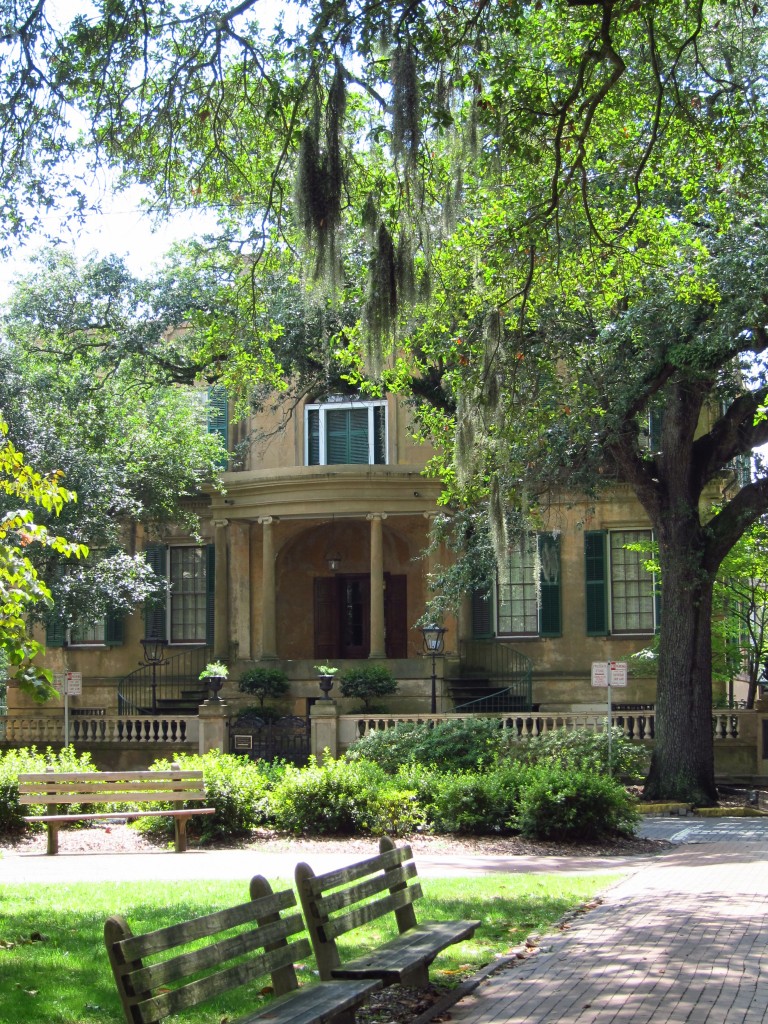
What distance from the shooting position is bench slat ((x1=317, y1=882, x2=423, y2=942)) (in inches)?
253

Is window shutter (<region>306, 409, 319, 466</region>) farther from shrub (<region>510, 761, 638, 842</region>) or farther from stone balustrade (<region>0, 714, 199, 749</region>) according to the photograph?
shrub (<region>510, 761, 638, 842</region>)

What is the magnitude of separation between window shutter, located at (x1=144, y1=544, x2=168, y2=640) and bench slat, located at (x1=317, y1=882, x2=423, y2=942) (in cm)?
2226

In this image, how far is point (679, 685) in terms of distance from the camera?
1961 cm

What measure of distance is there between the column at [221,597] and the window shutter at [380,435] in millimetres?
3781

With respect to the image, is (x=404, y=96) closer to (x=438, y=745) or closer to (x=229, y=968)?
(x=229, y=968)

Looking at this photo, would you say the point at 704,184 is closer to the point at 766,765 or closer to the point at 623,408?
the point at 623,408

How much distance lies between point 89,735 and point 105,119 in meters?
15.0

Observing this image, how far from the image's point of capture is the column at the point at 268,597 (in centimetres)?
2700

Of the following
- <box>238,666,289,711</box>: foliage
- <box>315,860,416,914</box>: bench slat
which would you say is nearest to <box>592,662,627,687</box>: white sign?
<box>238,666,289,711</box>: foliage

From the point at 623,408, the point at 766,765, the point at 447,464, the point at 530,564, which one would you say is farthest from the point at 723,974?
the point at 530,564

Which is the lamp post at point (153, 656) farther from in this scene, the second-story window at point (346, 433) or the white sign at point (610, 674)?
the white sign at point (610, 674)

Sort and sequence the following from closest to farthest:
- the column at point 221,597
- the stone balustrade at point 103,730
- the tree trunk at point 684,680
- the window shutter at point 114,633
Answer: the tree trunk at point 684,680
the stone balustrade at point 103,730
the column at point 221,597
the window shutter at point 114,633

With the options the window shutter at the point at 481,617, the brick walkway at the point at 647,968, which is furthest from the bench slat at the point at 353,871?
the window shutter at the point at 481,617

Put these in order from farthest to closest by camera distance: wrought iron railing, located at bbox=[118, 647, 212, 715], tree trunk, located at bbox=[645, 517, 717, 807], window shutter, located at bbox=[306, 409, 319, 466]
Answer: window shutter, located at bbox=[306, 409, 319, 466], wrought iron railing, located at bbox=[118, 647, 212, 715], tree trunk, located at bbox=[645, 517, 717, 807]
